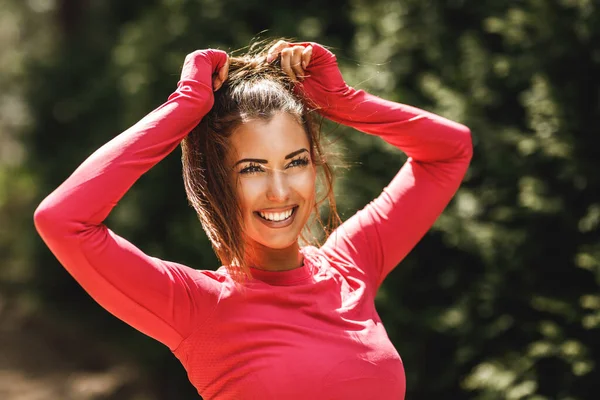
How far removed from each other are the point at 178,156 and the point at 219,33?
957 millimetres

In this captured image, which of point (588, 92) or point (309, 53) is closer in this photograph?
point (309, 53)

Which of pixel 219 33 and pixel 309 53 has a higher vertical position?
pixel 309 53

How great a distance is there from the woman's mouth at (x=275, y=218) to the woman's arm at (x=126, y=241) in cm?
20

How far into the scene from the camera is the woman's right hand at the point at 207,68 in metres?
1.91

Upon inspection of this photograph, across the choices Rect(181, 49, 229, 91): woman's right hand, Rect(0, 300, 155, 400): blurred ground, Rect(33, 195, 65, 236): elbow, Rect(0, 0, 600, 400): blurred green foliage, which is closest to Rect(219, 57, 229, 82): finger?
Rect(181, 49, 229, 91): woman's right hand

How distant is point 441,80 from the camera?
401 cm

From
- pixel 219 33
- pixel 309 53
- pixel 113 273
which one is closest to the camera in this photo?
pixel 113 273

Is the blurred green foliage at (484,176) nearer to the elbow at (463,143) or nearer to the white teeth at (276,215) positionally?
the elbow at (463,143)

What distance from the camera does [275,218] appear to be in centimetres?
197

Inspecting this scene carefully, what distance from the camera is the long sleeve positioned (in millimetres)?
2207

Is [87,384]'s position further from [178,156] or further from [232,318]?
[232,318]

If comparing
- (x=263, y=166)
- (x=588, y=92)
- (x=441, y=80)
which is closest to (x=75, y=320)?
(x=441, y=80)

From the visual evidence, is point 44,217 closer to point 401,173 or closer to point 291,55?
point 291,55

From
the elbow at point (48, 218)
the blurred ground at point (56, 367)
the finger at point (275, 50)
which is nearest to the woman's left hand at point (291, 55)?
the finger at point (275, 50)
